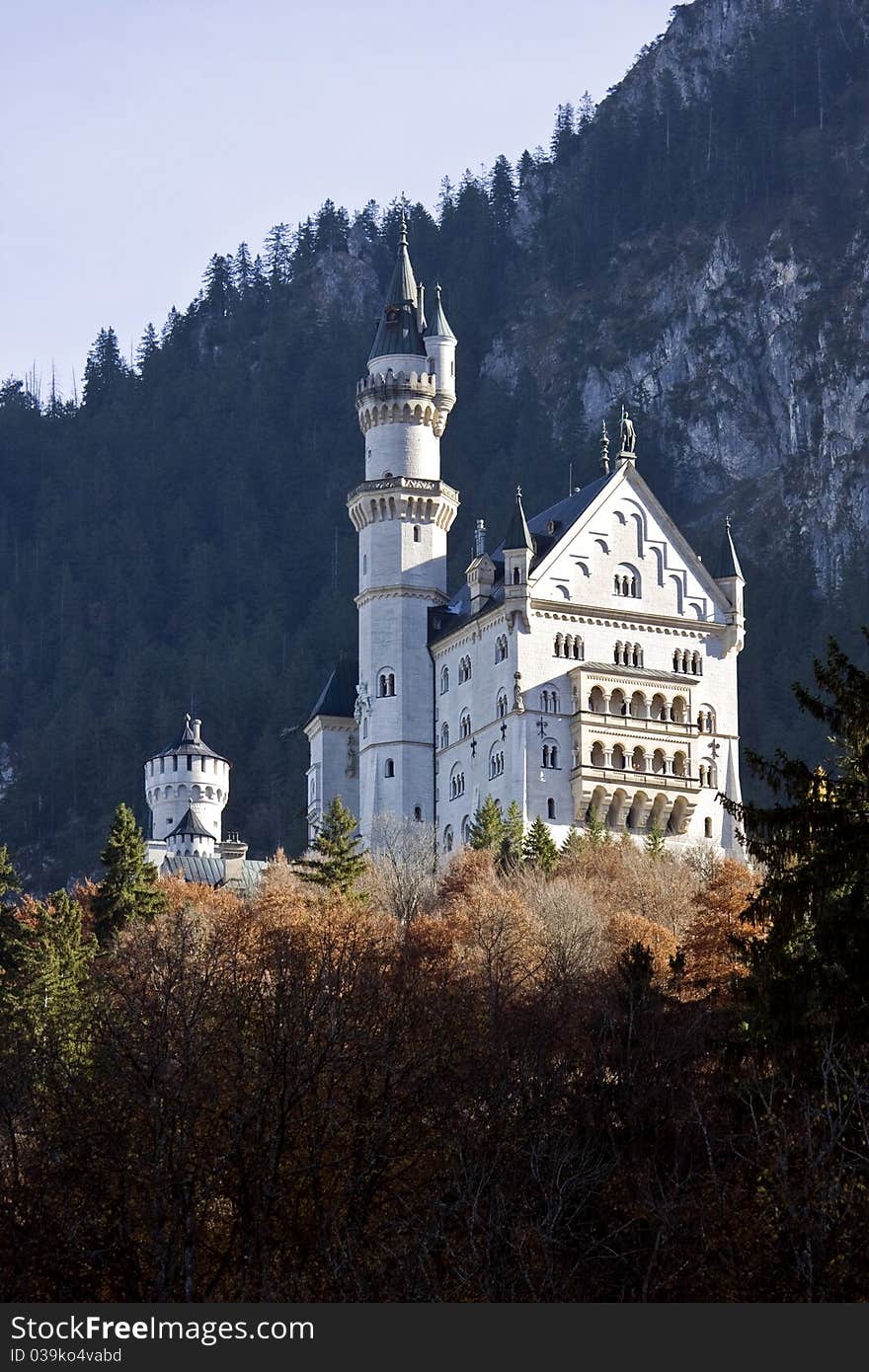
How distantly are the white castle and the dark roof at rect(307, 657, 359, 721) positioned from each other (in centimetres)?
9

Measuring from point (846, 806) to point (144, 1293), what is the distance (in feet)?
39.1

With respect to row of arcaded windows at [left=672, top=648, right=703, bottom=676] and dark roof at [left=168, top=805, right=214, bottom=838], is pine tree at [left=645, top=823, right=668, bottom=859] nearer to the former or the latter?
row of arcaded windows at [left=672, top=648, right=703, bottom=676]

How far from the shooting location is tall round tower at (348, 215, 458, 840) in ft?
378

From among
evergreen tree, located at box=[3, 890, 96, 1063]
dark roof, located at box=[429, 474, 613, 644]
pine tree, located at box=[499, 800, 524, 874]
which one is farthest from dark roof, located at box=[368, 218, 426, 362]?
evergreen tree, located at box=[3, 890, 96, 1063]

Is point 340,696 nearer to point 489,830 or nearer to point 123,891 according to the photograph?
point 489,830

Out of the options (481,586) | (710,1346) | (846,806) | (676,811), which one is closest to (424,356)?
(481,586)

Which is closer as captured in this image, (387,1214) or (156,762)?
(387,1214)

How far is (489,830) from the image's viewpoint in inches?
3814

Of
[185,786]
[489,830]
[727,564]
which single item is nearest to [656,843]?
[489,830]

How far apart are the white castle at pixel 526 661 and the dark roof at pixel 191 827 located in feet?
40.6

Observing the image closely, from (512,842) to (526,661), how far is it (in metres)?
15.6

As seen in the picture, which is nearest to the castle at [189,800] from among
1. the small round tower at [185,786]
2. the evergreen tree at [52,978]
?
the small round tower at [185,786]

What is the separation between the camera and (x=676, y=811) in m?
111

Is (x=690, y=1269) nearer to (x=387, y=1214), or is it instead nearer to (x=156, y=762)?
(x=387, y=1214)
